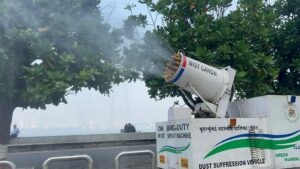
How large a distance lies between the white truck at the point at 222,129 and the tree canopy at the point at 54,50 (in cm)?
338

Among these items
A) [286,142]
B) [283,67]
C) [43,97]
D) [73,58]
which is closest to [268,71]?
[283,67]

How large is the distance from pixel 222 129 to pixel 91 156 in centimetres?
819

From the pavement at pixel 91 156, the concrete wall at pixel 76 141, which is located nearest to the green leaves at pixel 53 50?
the pavement at pixel 91 156

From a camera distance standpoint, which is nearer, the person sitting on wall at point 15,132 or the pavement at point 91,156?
the pavement at point 91,156

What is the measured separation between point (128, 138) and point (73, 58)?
783cm

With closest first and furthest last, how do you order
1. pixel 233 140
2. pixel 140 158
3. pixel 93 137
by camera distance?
pixel 233 140, pixel 140 158, pixel 93 137

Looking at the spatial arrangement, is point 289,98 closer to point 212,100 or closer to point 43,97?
point 212,100

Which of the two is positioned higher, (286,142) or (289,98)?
(289,98)

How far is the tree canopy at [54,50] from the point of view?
9219mm

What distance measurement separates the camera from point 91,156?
1338cm

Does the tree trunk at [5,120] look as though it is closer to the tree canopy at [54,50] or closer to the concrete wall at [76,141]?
the tree canopy at [54,50]

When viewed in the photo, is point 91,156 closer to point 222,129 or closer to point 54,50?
point 54,50

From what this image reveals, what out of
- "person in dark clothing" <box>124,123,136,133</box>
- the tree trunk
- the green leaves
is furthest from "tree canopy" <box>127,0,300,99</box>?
"person in dark clothing" <box>124,123,136,133</box>

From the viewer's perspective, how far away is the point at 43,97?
8.95 metres
